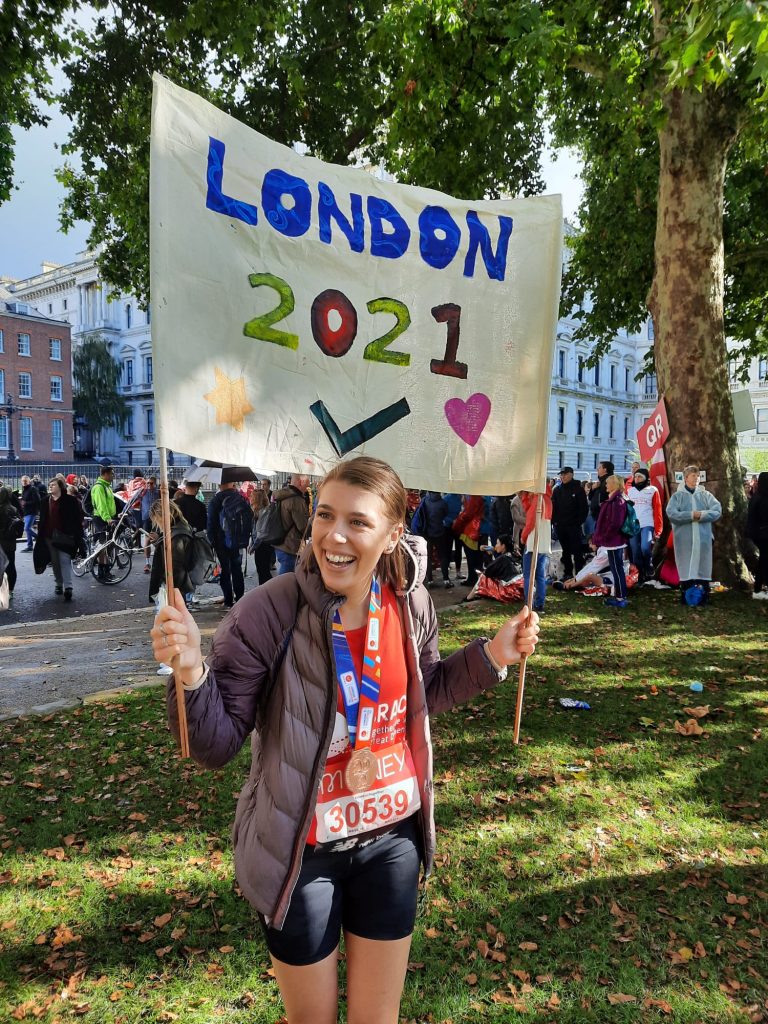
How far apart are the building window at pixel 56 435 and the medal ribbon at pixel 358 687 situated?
6796cm

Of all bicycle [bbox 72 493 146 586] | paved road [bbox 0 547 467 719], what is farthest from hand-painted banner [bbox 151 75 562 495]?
bicycle [bbox 72 493 146 586]

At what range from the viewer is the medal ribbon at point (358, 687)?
6.40ft

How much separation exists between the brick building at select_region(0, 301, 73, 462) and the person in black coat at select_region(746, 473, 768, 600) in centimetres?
5875

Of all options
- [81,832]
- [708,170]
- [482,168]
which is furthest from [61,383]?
[81,832]

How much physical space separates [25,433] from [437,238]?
217ft

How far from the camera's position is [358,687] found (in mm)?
1978

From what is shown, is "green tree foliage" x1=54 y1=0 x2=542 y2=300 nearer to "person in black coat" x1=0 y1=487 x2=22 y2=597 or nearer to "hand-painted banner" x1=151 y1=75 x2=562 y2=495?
"person in black coat" x1=0 y1=487 x2=22 y2=597

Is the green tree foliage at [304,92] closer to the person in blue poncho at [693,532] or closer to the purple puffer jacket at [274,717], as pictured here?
the person in blue poncho at [693,532]

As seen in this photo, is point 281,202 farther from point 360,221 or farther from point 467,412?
point 467,412

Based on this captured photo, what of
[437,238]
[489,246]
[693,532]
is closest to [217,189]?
[437,238]

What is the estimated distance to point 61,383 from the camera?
64.4 metres

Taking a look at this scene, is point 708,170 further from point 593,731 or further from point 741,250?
point 593,731

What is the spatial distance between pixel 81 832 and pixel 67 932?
0.91 metres

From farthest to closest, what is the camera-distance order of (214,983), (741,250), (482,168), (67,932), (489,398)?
(741,250)
(482,168)
(67,932)
(214,983)
(489,398)
